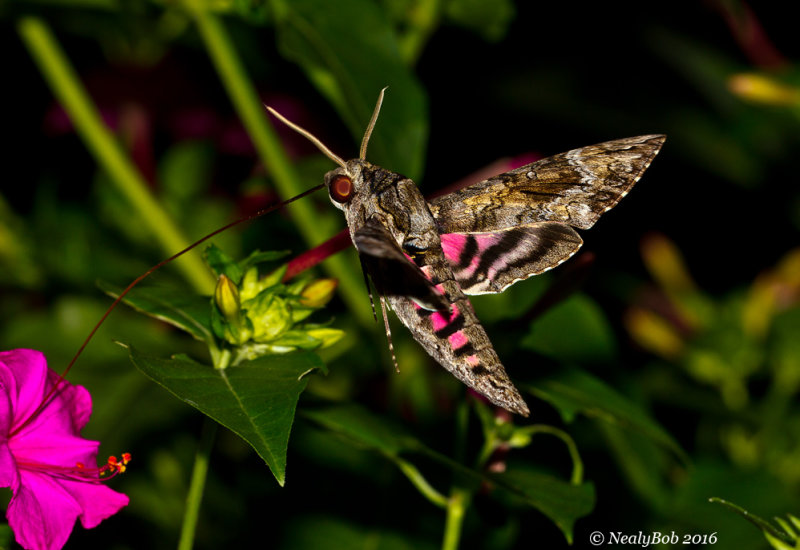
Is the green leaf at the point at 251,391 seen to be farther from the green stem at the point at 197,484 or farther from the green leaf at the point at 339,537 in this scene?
the green leaf at the point at 339,537

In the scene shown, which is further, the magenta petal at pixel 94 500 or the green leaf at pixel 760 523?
the magenta petal at pixel 94 500

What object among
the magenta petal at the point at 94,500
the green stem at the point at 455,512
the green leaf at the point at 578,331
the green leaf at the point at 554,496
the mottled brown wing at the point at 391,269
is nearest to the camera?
the mottled brown wing at the point at 391,269

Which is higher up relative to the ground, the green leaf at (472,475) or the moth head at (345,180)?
the moth head at (345,180)

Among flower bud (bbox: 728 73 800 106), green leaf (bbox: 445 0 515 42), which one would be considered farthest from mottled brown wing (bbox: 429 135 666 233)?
flower bud (bbox: 728 73 800 106)

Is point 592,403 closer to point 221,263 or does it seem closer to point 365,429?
point 365,429

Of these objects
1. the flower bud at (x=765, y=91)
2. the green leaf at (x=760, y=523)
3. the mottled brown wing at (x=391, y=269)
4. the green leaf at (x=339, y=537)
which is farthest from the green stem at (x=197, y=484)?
the flower bud at (x=765, y=91)

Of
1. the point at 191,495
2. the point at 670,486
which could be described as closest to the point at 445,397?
the point at 670,486

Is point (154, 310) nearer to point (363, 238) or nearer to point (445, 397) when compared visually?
point (363, 238)
